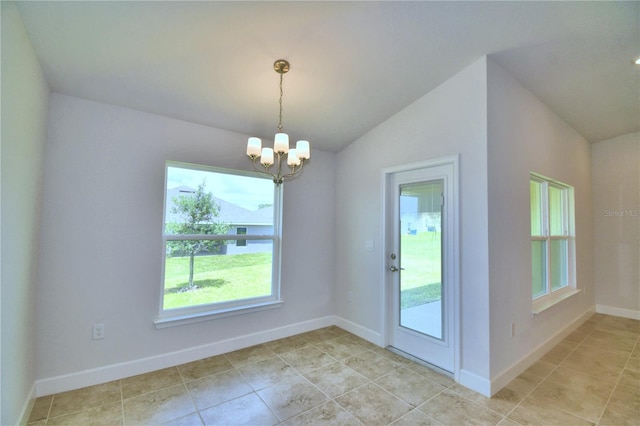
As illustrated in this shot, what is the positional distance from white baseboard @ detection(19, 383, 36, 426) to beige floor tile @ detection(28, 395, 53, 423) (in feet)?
0.08

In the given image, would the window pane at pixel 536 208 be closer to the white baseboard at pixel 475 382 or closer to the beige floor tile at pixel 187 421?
the white baseboard at pixel 475 382

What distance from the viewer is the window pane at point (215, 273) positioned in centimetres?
289

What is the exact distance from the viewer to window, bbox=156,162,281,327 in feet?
9.49

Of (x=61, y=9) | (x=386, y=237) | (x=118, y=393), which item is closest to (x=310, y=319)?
(x=386, y=237)

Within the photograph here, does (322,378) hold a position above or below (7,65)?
below

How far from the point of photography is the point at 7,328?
1658 mm

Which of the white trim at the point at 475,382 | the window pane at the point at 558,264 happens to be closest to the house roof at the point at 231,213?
the white trim at the point at 475,382

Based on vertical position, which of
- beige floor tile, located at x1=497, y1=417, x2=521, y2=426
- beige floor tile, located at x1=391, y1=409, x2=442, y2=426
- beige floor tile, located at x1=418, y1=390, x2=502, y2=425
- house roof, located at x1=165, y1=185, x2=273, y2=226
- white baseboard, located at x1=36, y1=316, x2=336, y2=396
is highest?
house roof, located at x1=165, y1=185, x2=273, y2=226

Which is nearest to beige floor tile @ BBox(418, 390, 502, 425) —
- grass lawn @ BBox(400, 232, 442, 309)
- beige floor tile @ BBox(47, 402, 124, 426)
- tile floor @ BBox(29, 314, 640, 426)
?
tile floor @ BBox(29, 314, 640, 426)

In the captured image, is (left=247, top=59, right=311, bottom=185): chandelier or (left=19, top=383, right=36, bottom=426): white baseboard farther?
(left=247, top=59, right=311, bottom=185): chandelier

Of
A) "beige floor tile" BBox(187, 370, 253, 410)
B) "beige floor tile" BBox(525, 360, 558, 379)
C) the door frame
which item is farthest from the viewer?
"beige floor tile" BBox(525, 360, 558, 379)

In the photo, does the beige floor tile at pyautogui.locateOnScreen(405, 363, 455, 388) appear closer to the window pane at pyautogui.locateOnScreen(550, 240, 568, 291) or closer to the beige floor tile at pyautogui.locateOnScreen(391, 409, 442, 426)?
the beige floor tile at pyautogui.locateOnScreen(391, 409, 442, 426)

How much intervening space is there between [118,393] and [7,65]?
94.8 inches

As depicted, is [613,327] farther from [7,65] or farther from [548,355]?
[7,65]
